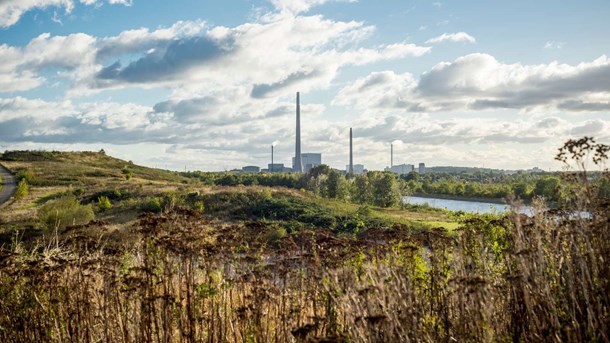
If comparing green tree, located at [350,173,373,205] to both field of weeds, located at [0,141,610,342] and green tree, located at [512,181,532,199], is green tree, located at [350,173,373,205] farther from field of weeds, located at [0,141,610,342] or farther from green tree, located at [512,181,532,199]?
field of weeds, located at [0,141,610,342]

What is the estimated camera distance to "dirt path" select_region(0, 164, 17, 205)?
3860cm

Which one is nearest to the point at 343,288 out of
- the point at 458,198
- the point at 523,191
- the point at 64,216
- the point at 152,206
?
the point at 64,216

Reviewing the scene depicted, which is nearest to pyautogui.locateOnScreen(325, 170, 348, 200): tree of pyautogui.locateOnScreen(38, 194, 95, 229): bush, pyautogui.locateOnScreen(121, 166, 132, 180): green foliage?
pyautogui.locateOnScreen(121, 166, 132, 180): green foliage

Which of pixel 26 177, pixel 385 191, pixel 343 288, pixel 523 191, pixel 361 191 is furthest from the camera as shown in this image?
pixel 523 191

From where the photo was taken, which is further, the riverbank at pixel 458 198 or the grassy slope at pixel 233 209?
the riverbank at pixel 458 198

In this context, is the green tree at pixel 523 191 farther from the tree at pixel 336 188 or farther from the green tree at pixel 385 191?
the tree at pixel 336 188

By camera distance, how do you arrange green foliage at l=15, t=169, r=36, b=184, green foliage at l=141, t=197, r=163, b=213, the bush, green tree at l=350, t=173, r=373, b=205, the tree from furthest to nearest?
1. green tree at l=350, t=173, r=373, b=205
2. the tree
3. green foliage at l=15, t=169, r=36, b=184
4. green foliage at l=141, t=197, r=163, b=213
5. the bush

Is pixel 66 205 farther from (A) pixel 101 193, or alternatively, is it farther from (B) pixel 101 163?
(B) pixel 101 163

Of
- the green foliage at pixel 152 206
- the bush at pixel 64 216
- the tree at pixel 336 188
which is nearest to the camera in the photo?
the bush at pixel 64 216

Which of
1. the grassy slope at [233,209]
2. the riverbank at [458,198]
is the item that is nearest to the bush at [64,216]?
the grassy slope at [233,209]

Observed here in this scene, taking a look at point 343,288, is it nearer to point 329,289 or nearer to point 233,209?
point 329,289

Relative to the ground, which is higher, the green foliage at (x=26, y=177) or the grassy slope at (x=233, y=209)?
the green foliage at (x=26, y=177)

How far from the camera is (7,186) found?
45.2 meters

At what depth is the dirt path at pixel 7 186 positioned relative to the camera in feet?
127
